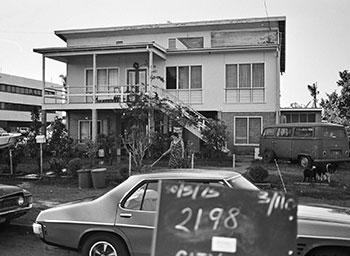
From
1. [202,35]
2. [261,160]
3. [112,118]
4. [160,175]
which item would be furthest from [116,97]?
[160,175]

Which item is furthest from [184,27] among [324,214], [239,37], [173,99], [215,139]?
[324,214]

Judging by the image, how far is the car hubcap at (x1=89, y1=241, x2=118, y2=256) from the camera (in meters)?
5.27

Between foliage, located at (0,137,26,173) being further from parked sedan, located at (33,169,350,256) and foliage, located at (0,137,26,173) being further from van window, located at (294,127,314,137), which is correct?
van window, located at (294,127,314,137)

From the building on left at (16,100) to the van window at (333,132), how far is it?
5298cm

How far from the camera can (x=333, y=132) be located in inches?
658

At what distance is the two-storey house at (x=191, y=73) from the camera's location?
869 inches

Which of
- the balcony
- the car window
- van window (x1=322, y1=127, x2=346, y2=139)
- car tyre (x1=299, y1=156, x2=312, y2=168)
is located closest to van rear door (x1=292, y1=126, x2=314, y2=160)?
car tyre (x1=299, y1=156, x2=312, y2=168)

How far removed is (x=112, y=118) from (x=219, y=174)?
64.6 feet

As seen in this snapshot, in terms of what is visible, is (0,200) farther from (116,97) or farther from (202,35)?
(202,35)

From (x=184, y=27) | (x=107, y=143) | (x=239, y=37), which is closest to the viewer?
(x=107, y=143)

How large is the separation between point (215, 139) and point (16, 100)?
57.4m

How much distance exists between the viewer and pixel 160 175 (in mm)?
5426

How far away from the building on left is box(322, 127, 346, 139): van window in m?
Answer: 53.0

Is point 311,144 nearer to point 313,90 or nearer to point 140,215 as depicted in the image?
point 140,215
